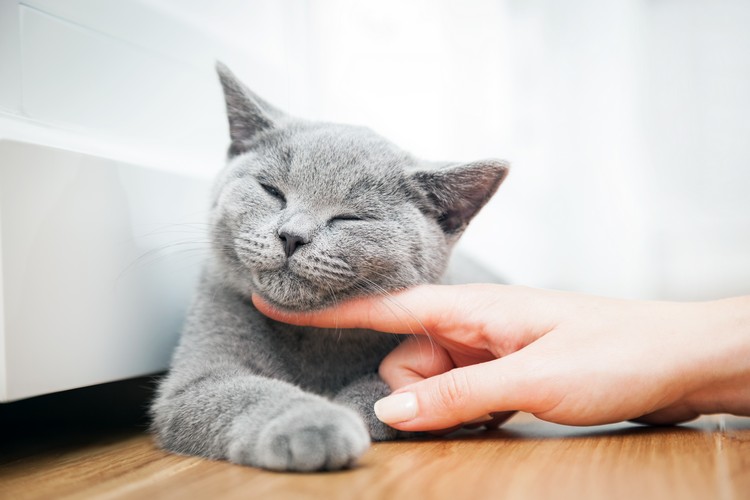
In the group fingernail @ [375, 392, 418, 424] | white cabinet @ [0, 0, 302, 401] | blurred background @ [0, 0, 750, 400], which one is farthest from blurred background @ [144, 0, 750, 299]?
fingernail @ [375, 392, 418, 424]

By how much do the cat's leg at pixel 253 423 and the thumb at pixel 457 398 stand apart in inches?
4.0

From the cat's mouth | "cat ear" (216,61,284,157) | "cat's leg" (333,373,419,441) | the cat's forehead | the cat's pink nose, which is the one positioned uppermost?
"cat ear" (216,61,284,157)

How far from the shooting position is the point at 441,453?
2.78 ft

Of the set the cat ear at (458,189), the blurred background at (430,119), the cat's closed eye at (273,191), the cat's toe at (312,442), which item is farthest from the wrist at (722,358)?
the blurred background at (430,119)

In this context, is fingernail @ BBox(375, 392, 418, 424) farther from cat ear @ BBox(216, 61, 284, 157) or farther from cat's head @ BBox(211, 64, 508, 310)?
cat ear @ BBox(216, 61, 284, 157)

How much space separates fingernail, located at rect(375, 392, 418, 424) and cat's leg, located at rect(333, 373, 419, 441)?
57 mm

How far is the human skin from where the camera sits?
847 mm

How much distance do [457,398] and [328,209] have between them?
358 millimetres

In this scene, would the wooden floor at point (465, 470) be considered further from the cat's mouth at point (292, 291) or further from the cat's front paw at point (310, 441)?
the cat's mouth at point (292, 291)

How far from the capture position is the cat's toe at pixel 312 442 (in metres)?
0.71

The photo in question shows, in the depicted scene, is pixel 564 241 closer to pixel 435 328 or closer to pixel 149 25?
pixel 435 328

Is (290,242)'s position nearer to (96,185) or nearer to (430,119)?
(96,185)

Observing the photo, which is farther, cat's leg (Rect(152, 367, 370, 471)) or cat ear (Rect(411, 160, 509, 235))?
cat ear (Rect(411, 160, 509, 235))

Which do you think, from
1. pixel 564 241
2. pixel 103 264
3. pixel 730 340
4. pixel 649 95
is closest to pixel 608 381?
pixel 730 340
